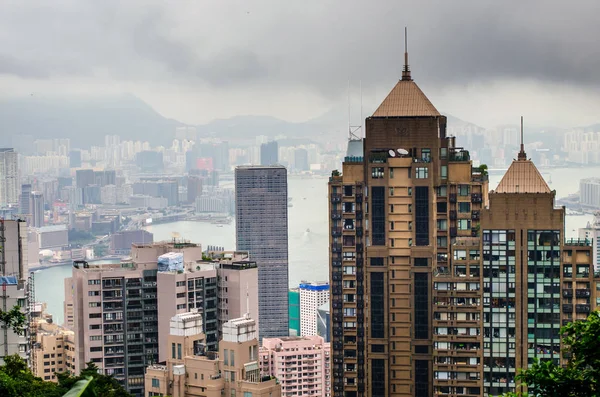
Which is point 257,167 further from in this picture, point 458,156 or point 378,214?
point 378,214

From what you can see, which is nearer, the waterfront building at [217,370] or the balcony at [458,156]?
the waterfront building at [217,370]

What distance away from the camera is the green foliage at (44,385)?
3.30 meters

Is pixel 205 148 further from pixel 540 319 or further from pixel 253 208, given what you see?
pixel 540 319

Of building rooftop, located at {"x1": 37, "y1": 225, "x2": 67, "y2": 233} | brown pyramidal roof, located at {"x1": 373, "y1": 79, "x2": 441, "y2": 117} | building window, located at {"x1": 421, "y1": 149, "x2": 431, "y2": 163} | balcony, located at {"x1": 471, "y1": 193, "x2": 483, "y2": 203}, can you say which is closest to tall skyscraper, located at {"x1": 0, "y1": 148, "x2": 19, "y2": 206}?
building rooftop, located at {"x1": 37, "y1": 225, "x2": 67, "y2": 233}

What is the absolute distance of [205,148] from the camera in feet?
156

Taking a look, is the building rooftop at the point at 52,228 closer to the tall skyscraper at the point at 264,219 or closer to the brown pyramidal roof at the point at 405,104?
the tall skyscraper at the point at 264,219

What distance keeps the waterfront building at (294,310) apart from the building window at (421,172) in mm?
23615

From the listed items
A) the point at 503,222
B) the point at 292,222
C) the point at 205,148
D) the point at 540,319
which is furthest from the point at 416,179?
the point at 205,148

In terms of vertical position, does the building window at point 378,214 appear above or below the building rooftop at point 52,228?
above

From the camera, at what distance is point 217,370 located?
Result: 409 inches

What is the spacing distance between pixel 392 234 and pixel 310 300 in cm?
2368

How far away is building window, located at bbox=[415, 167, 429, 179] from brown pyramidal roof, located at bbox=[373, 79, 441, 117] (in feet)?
2.22

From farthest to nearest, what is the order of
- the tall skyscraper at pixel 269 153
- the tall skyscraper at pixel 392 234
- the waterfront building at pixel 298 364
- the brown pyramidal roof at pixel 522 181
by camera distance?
the tall skyscraper at pixel 269 153 < the waterfront building at pixel 298 364 < the tall skyscraper at pixel 392 234 < the brown pyramidal roof at pixel 522 181

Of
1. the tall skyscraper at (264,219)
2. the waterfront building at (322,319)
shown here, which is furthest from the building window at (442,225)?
the tall skyscraper at (264,219)
